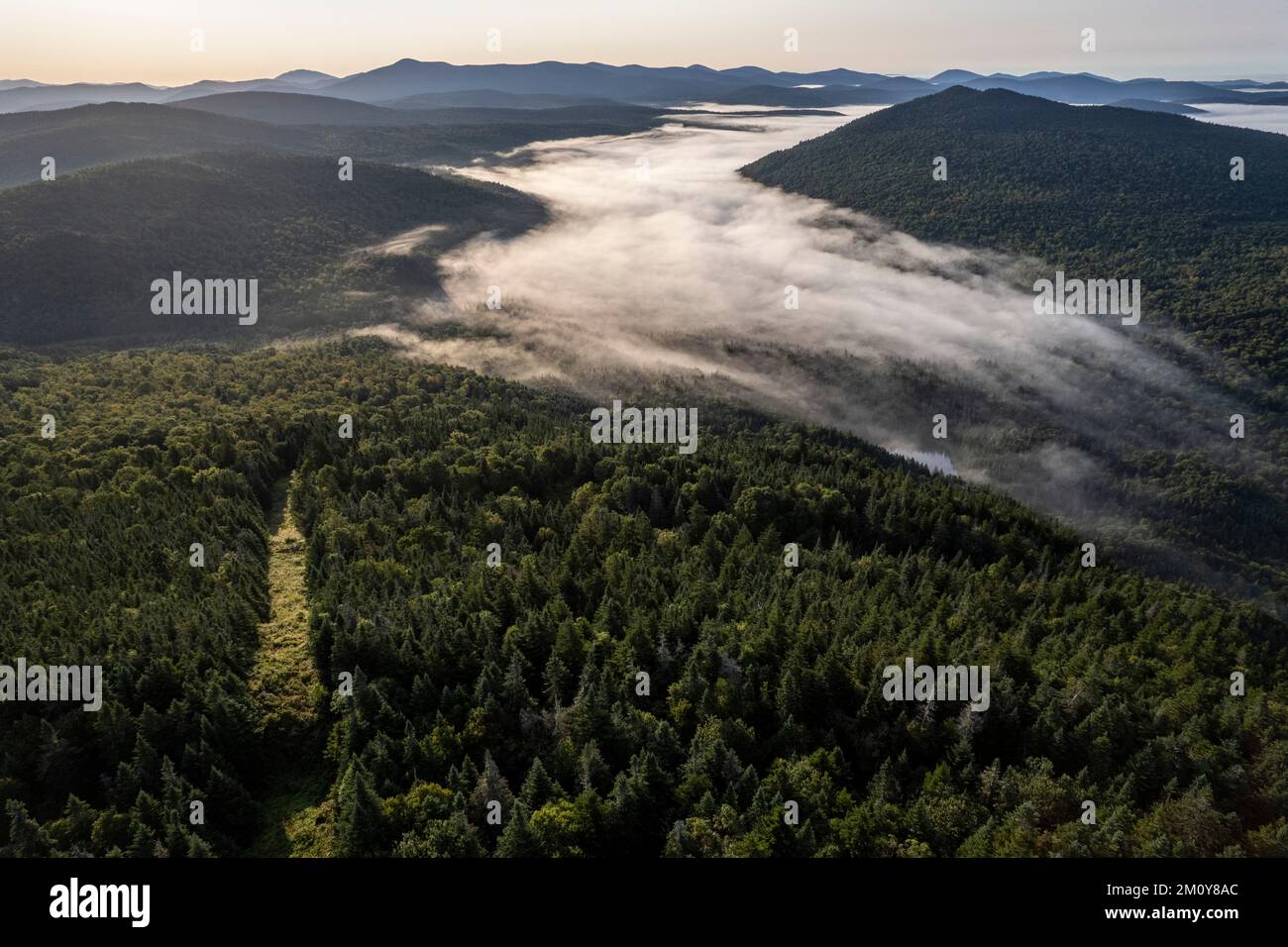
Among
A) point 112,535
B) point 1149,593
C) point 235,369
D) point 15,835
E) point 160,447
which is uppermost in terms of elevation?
point 235,369

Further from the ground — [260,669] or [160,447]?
[160,447]

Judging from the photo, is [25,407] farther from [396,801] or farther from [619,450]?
[396,801]

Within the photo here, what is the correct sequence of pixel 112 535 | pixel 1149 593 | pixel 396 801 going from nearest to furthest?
1. pixel 396 801
2. pixel 112 535
3. pixel 1149 593
